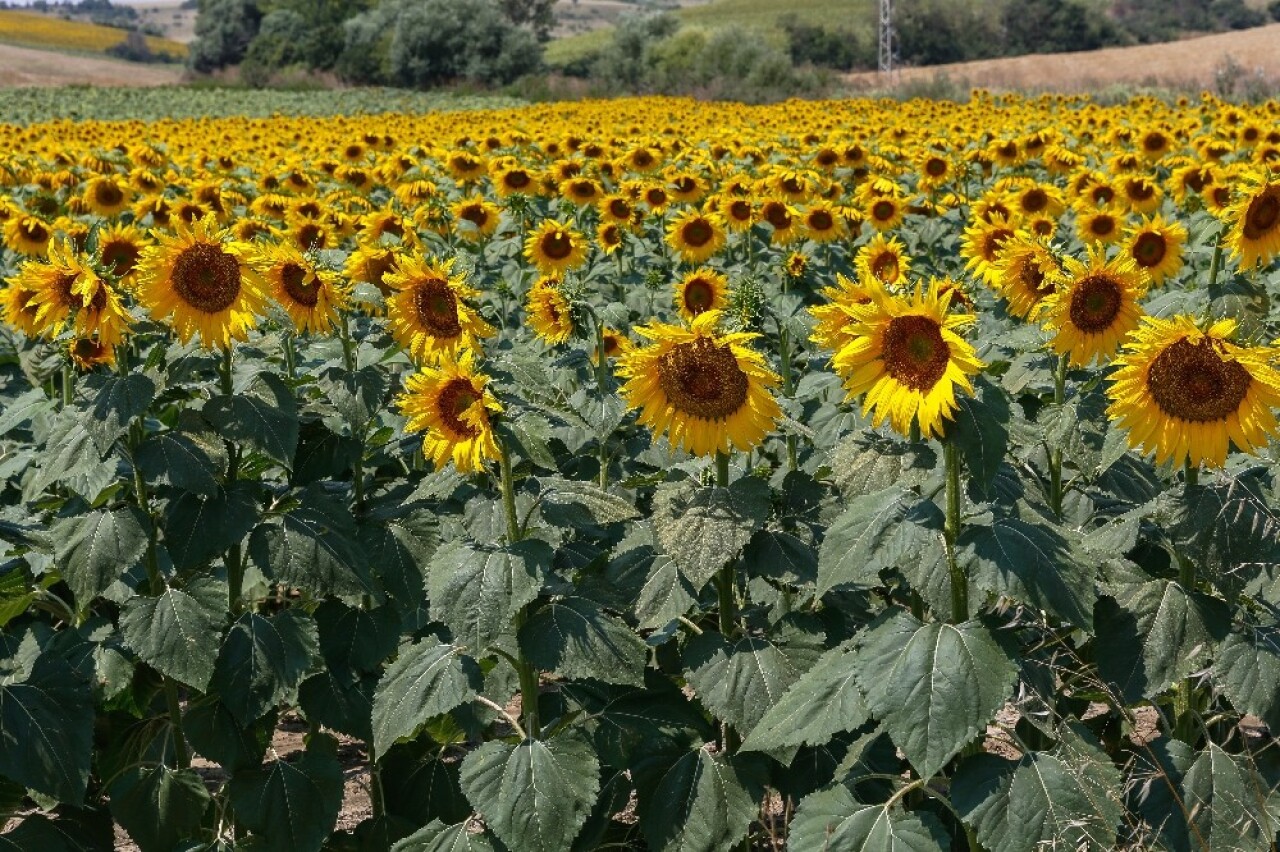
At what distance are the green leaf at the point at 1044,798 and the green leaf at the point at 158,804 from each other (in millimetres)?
1818

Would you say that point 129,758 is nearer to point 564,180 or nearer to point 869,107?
point 564,180

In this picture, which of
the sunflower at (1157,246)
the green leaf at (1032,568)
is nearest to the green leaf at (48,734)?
the green leaf at (1032,568)

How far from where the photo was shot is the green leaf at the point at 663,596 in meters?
2.85

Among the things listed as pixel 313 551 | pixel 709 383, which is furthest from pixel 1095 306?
pixel 313 551

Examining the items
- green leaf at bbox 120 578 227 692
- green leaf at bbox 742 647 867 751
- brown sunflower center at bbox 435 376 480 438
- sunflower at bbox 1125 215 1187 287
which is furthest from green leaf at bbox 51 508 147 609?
sunflower at bbox 1125 215 1187 287

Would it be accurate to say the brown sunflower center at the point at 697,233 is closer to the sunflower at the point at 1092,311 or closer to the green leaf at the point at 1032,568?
the sunflower at the point at 1092,311

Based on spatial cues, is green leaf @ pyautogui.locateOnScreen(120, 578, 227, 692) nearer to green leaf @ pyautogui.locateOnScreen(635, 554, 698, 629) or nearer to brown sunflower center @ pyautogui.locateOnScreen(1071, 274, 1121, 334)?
green leaf @ pyautogui.locateOnScreen(635, 554, 698, 629)

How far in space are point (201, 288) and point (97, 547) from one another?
0.70 metres

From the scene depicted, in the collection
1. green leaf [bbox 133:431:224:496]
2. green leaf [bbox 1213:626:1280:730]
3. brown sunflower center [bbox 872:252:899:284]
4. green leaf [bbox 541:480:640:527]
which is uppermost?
green leaf [bbox 133:431:224:496]

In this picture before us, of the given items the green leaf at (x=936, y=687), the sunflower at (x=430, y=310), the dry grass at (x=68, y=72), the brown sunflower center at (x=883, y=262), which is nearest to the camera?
the green leaf at (x=936, y=687)

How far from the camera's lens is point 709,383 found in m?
2.93

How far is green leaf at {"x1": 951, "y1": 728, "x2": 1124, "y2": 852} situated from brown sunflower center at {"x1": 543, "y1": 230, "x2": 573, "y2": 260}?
450 cm

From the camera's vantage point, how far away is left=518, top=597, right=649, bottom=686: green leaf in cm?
280

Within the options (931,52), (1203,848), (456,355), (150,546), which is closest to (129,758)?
(150,546)
